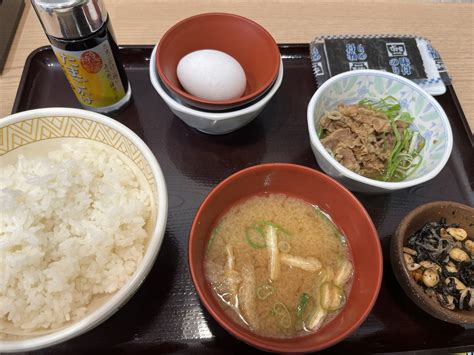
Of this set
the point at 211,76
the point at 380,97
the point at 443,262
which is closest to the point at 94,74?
the point at 211,76

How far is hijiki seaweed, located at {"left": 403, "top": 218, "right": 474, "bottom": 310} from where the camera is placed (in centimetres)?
126

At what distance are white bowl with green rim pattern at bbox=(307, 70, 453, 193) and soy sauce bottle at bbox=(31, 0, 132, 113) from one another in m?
0.87

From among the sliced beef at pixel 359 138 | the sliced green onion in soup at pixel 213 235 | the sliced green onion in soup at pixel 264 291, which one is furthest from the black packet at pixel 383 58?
the sliced green onion in soup at pixel 264 291

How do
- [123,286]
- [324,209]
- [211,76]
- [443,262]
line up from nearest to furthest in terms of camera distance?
[123,286]
[443,262]
[324,209]
[211,76]

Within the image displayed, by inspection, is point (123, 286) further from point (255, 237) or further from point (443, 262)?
point (443, 262)

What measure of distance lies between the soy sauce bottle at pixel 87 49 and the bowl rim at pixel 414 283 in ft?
4.36

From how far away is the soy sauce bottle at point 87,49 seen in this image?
4.19ft

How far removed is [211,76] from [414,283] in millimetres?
1117

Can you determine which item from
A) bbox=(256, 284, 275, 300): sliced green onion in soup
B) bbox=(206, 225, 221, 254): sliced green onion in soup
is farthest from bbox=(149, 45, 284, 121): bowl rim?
bbox=(256, 284, 275, 300): sliced green onion in soup

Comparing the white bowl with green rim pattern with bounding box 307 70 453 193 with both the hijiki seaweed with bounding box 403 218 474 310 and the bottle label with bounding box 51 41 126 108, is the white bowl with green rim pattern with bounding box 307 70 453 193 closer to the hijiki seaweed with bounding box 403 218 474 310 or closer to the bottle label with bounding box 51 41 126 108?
the hijiki seaweed with bounding box 403 218 474 310

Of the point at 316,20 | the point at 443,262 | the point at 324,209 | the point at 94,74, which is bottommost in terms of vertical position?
the point at 443,262

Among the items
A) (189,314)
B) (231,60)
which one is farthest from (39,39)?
(189,314)

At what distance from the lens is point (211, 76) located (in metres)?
1.57

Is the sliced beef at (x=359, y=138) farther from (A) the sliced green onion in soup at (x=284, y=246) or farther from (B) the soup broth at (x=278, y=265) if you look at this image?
(A) the sliced green onion in soup at (x=284, y=246)
